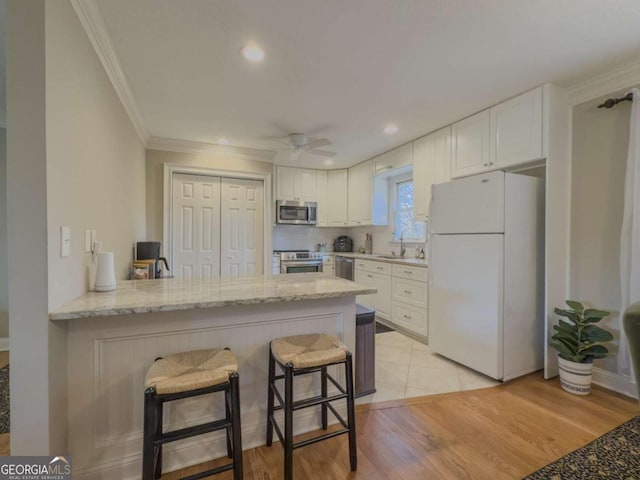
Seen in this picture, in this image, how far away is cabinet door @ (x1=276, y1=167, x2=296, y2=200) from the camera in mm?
4996

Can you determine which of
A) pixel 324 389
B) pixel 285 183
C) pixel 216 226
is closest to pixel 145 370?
pixel 324 389

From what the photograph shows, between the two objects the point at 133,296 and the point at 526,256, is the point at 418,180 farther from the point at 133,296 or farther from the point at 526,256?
the point at 133,296

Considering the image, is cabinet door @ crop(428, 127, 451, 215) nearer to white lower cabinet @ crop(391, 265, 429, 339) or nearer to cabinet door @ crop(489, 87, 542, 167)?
cabinet door @ crop(489, 87, 542, 167)

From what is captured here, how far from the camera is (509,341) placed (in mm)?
2418

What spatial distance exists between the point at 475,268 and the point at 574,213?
3.19ft

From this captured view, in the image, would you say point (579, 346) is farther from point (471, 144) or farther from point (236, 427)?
point (236, 427)

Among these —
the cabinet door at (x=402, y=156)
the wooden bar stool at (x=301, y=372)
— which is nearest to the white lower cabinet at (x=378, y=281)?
the cabinet door at (x=402, y=156)

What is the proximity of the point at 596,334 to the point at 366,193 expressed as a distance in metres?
3.33

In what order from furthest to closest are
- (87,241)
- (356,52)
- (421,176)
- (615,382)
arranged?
1. (421,176)
2. (615,382)
3. (356,52)
4. (87,241)

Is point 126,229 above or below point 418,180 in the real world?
below

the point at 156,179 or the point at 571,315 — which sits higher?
the point at 156,179

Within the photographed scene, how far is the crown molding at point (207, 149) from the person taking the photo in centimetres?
377

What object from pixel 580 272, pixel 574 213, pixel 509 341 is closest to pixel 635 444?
pixel 509 341

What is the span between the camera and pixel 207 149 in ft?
13.2
